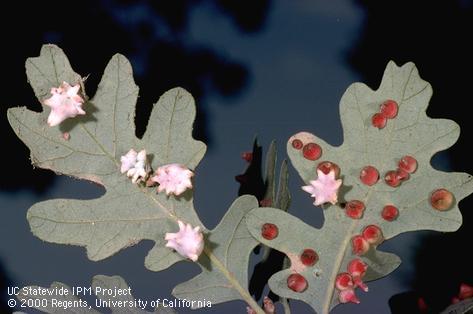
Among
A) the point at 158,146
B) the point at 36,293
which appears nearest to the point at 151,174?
the point at 158,146

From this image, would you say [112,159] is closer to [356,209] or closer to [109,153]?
[109,153]

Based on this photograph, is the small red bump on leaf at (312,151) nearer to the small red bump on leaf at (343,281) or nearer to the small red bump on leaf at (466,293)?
the small red bump on leaf at (343,281)

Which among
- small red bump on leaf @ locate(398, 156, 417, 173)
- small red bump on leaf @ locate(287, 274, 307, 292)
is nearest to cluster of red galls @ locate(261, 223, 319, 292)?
small red bump on leaf @ locate(287, 274, 307, 292)

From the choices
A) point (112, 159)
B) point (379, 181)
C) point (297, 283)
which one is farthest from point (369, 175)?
point (112, 159)

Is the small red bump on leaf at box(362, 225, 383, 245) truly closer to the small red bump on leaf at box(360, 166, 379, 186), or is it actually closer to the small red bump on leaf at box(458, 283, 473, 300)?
the small red bump on leaf at box(360, 166, 379, 186)

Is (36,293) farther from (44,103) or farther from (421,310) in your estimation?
(421,310)
